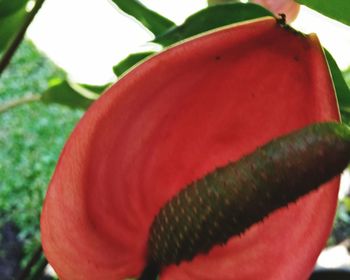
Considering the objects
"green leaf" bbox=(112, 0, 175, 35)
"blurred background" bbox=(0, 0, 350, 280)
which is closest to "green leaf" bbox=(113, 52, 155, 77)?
"green leaf" bbox=(112, 0, 175, 35)

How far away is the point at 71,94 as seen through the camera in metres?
0.66

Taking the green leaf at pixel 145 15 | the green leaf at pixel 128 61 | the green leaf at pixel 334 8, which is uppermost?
the green leaf at pixel 334 8

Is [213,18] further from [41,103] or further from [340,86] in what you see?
[41,103]

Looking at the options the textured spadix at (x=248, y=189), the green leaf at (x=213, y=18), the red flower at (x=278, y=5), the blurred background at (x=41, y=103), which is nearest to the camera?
the textured spadix at (x=248, y=189)

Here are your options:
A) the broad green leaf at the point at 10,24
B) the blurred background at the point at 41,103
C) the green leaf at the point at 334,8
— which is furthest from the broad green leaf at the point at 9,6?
the green leaf at the point at 334,8

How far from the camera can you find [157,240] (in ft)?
1.29

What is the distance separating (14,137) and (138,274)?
1602 mm

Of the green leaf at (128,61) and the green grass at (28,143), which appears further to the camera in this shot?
the green grass at (28,143)

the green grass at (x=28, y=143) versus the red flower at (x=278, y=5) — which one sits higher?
the red flower at (x=278, y=5)

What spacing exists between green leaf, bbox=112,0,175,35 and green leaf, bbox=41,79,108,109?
0.09 meters

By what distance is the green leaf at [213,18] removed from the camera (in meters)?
0.47

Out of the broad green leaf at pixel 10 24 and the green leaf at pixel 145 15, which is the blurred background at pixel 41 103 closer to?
the broad green leaf at pixel 10 24

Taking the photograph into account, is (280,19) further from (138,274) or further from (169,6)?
(169,6)

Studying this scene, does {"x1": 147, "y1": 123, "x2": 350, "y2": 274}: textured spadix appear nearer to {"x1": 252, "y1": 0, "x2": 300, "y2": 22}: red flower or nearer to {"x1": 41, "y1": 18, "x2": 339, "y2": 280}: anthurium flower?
{"x1": 41, "y1": 18, "x2": 339, "y2": 280}: anthurium flower
